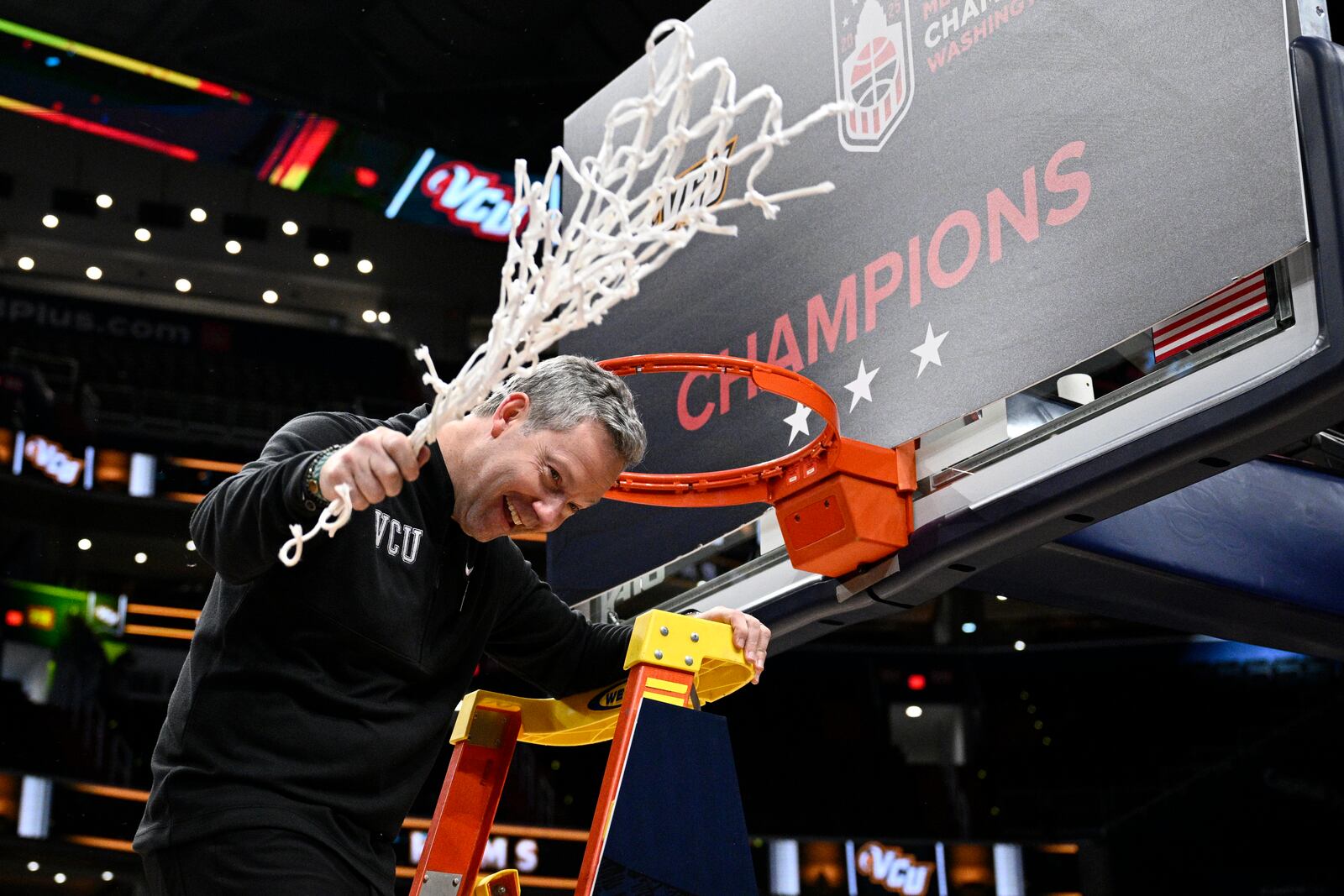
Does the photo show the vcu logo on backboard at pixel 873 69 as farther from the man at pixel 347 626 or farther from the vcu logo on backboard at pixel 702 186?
the man at pixel 347 626

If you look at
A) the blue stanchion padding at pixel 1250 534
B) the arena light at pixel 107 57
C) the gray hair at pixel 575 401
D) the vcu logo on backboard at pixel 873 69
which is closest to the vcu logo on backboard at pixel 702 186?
the gray hair at pixel 575 401

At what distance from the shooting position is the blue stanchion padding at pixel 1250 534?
244 centimetres

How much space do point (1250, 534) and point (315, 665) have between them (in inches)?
71.0

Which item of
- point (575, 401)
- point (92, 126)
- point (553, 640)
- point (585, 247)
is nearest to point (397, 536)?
point (575, 401)

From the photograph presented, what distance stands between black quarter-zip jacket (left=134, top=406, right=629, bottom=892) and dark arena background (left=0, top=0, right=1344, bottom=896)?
41cm

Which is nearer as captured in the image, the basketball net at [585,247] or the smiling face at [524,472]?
the basketball net at [585,247]

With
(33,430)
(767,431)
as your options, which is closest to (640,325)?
(767,431)

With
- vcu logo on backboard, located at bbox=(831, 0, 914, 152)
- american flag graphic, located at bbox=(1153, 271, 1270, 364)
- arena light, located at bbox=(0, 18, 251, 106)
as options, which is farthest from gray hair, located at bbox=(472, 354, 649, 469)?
arena light, located at bbox=(0, 18, 251, 106)

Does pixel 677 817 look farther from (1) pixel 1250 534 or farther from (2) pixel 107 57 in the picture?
(2) pixel 107 57

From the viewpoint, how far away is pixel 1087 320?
2094 mm

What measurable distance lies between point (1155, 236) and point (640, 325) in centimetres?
136

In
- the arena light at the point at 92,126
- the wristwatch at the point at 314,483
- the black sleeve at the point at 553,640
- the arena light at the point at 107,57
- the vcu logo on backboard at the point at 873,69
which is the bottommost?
the black sleeve at the point at 553,640

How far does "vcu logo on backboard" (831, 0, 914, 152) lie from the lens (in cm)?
256

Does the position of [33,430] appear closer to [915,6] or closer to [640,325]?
[640,325]
